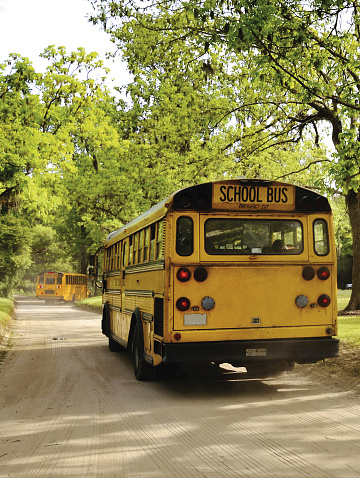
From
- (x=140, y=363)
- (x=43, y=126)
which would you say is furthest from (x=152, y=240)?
(x=43, y=126)

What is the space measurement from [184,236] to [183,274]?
543mm

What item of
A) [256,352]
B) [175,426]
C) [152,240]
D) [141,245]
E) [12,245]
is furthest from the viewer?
[12,245]

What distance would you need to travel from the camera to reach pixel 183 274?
26.3 feet

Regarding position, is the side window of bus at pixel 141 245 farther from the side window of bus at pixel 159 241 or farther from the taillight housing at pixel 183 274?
the taillight housing at pixel 183 274

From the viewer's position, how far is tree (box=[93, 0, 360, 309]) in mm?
9906

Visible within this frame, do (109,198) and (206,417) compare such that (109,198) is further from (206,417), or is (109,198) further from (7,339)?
(206,417)

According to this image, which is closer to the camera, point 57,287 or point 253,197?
point 253,197

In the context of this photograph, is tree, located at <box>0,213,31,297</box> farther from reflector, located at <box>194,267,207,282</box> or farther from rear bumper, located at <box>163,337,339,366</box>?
rear bumper, located at <box>163,337,339,366</box>

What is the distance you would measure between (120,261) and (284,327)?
16.9 feet

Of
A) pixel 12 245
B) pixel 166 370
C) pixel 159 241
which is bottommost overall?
pixel 166 370

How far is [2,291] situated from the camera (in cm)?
5069

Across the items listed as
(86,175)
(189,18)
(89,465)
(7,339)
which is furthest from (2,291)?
(89,465)

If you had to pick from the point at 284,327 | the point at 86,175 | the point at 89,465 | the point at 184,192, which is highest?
the point at 86,175

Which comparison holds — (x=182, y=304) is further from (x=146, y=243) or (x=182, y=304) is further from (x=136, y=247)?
(x=136, y=247)
